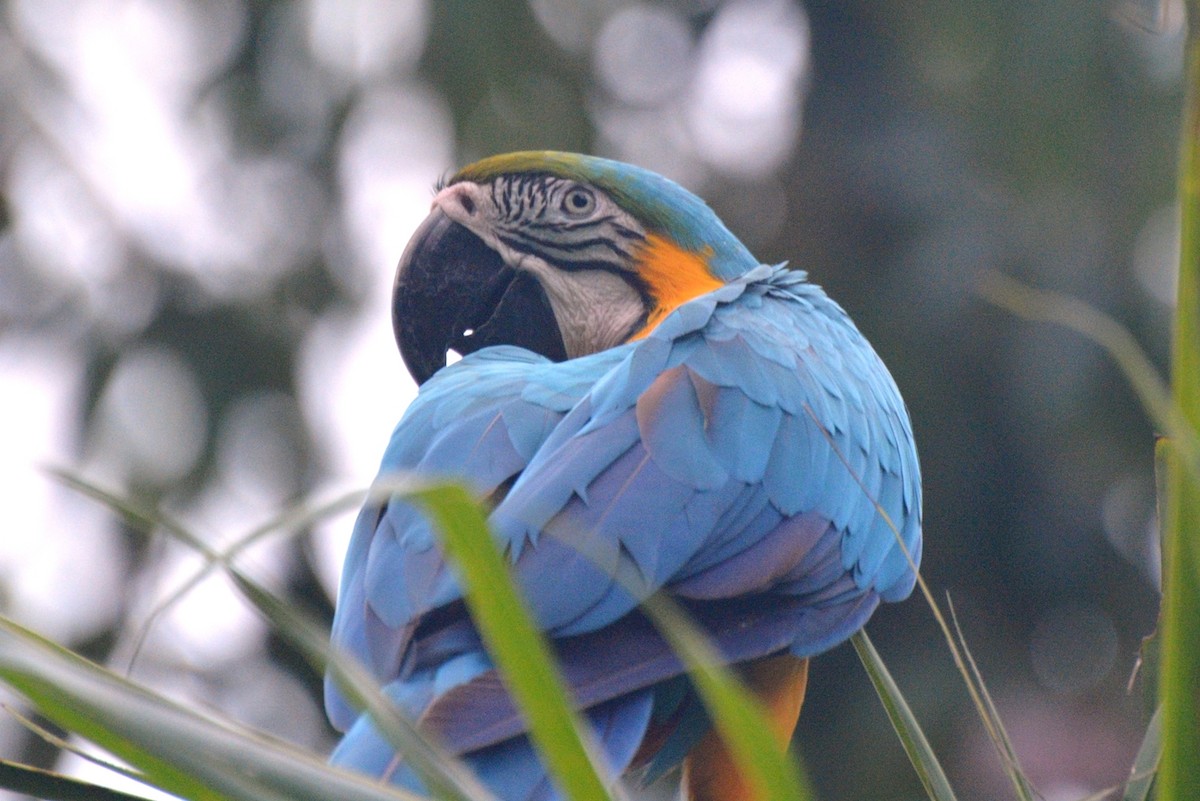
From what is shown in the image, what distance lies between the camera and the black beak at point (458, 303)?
7.00 ft

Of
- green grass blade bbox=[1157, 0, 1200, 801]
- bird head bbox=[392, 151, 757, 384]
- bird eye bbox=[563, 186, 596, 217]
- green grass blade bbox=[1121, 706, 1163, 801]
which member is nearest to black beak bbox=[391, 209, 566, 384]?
bird head bbox=[392, 151, 757, 384]

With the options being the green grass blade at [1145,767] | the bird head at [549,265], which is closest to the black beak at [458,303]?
the bird head at [549,265]

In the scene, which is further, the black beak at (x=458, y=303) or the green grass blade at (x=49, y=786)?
the black beak at (x=458, y=303)

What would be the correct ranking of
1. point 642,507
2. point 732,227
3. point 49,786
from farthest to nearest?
point 732,227 < point 642,507 < point 49,786

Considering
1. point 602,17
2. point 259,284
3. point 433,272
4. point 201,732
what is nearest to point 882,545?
point 433,272

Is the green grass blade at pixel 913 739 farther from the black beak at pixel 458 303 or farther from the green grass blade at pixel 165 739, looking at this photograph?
the black beak at pixel 458 303

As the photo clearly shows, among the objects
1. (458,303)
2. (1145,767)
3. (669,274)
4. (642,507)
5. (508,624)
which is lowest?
(1145,767)

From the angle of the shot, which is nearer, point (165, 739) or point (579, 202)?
point (165, 739)

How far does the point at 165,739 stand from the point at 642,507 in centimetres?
85

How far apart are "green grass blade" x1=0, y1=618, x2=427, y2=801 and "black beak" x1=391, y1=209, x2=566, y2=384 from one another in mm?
1458

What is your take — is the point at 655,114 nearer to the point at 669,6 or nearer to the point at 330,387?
the point at 669,6

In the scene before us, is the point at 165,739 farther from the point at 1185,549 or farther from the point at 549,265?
the point at 549,265

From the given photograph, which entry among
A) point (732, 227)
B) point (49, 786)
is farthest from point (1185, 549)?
point (732, 227)

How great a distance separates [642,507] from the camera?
1.41 meters
